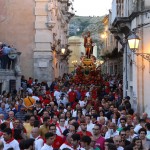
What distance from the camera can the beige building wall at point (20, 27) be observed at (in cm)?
3400

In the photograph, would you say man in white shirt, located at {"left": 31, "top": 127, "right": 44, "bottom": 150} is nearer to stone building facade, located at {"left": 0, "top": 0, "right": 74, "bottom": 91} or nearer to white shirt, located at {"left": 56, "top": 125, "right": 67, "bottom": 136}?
white shirt, located at {"left": 56, "top": 125, "right": 67, "bottom": 136}

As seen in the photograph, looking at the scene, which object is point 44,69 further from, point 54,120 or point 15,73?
point 54,120

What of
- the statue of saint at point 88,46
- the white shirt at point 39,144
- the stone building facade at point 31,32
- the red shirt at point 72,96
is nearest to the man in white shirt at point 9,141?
the white shirt at point 39,144

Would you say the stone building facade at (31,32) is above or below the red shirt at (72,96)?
above

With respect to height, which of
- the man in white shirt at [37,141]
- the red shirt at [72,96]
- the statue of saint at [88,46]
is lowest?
the red shirt at [72,96]

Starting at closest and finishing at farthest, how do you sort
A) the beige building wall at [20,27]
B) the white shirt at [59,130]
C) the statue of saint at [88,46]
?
the white shirt at [59,130], the beige building wall at [20,27], the statue of saint at [88,46]

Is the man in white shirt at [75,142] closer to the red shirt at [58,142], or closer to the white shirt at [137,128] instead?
the red shirt at [58,142]

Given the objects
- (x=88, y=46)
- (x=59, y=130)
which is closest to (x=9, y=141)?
(x=59, y=130)

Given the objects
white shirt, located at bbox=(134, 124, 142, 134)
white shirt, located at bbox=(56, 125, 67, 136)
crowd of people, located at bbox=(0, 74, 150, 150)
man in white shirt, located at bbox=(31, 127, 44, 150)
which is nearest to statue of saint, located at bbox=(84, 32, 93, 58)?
crowd of people, located at bbox=(0, 74, 150, 150)

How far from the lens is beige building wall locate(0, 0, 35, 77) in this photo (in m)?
→ 34.0

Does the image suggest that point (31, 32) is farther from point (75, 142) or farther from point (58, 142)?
point (75, 142)

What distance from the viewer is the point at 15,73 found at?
88.5ft

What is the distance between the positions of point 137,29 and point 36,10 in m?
15.8

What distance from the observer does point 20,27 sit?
34.3m
